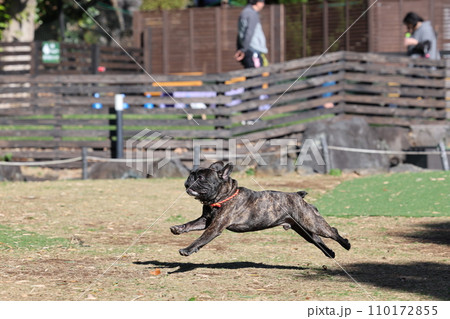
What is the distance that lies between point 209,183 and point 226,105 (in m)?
11.1

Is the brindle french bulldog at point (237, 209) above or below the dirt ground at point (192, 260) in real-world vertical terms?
above

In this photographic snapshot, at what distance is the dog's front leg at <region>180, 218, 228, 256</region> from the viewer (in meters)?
6.89

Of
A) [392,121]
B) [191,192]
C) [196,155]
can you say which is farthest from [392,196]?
[191,192]

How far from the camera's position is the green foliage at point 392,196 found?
39.3ft

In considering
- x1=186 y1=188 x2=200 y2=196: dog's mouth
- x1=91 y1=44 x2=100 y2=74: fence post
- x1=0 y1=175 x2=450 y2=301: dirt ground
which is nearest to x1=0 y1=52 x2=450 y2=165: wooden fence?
x1=0 y1=175 x2=450 y2=301: dirt ground

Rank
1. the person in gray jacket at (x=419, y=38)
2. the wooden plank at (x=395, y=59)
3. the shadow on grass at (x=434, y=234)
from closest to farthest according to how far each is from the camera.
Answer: the shadow on grass at (x=434, y=234) → the person in gray jacket at (x=419, y=38) → the wooden plank at (x=395, y=59)

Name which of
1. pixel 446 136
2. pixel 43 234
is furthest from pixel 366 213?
pixel 446 136

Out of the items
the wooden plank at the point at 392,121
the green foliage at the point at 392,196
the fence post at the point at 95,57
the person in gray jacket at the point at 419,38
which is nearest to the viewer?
the green foliage at the point at 392,196

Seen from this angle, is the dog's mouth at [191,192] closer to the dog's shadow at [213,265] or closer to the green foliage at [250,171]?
the dog's shadow at [213,265]

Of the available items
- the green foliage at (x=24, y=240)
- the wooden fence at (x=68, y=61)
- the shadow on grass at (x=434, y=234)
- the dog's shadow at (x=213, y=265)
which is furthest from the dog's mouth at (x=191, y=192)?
the wooden fence at (x=68, y=61)

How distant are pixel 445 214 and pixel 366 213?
1094 mm

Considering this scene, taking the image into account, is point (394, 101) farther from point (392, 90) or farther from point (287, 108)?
point (287, 108)

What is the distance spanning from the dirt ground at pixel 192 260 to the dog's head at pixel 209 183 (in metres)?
0.73

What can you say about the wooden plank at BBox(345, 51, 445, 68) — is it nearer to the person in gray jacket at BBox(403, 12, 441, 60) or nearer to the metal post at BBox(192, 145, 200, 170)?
the person in gray jacket at BBox(403, 12, 441, 60)
